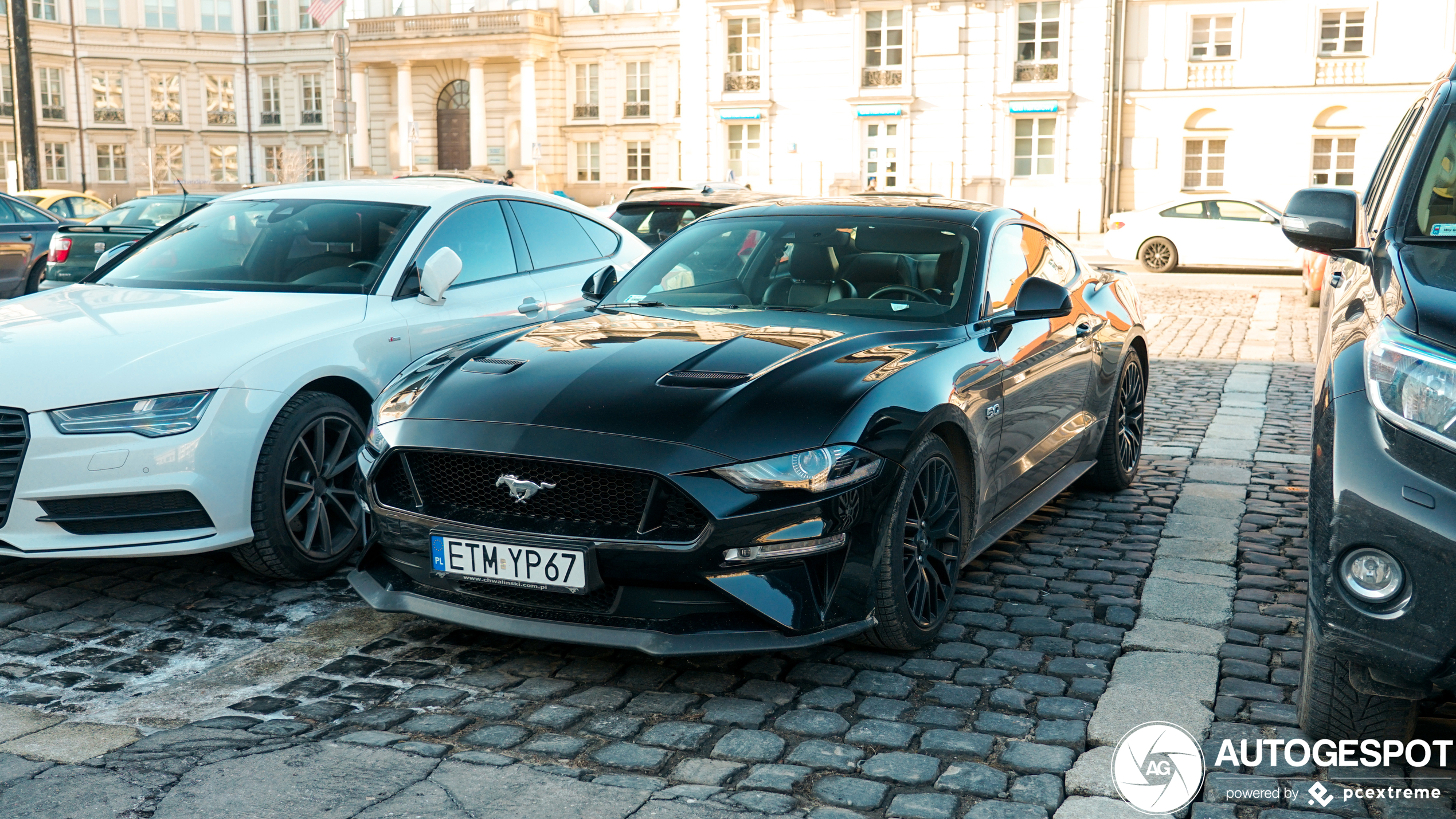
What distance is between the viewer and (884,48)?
40.3 meters

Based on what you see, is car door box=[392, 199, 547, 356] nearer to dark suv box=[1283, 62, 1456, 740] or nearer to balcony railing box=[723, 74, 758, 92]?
dark suv box=[1283, 62, 1456, 740]

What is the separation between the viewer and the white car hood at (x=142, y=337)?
4504 mm

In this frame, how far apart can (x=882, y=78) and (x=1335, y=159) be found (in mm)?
13213

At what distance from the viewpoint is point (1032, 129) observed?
38.8 meters

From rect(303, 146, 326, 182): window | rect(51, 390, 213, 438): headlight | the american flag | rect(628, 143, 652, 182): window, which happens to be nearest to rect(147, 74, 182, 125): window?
rect(303, 146, 326, 182): window

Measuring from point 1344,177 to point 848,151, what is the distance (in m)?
14.2

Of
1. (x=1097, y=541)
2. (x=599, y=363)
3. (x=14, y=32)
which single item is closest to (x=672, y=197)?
(x=1097, y=541)

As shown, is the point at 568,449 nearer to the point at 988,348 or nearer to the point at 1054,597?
the point at 988,348

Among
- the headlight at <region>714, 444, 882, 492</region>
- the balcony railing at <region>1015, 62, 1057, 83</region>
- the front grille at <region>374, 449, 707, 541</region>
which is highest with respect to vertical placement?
the balcony railing at <region>1015, 62, 1057, 83</region>

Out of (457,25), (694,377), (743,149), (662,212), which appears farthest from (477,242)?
(457,25)

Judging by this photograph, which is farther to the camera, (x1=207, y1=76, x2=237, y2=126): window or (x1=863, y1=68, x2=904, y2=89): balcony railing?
(x1=207, y1=76, x2=237, y2=126): window

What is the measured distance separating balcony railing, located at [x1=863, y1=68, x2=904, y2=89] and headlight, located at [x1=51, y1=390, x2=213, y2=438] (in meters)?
37.7

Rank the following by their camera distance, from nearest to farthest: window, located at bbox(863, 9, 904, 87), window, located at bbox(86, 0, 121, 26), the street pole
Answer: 1. the street pole
2. window, located at bbox(863, 9, 904, 87)
3. window, located at bbox(86, 0, 121, 26)

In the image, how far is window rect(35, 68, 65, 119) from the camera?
212 feet
